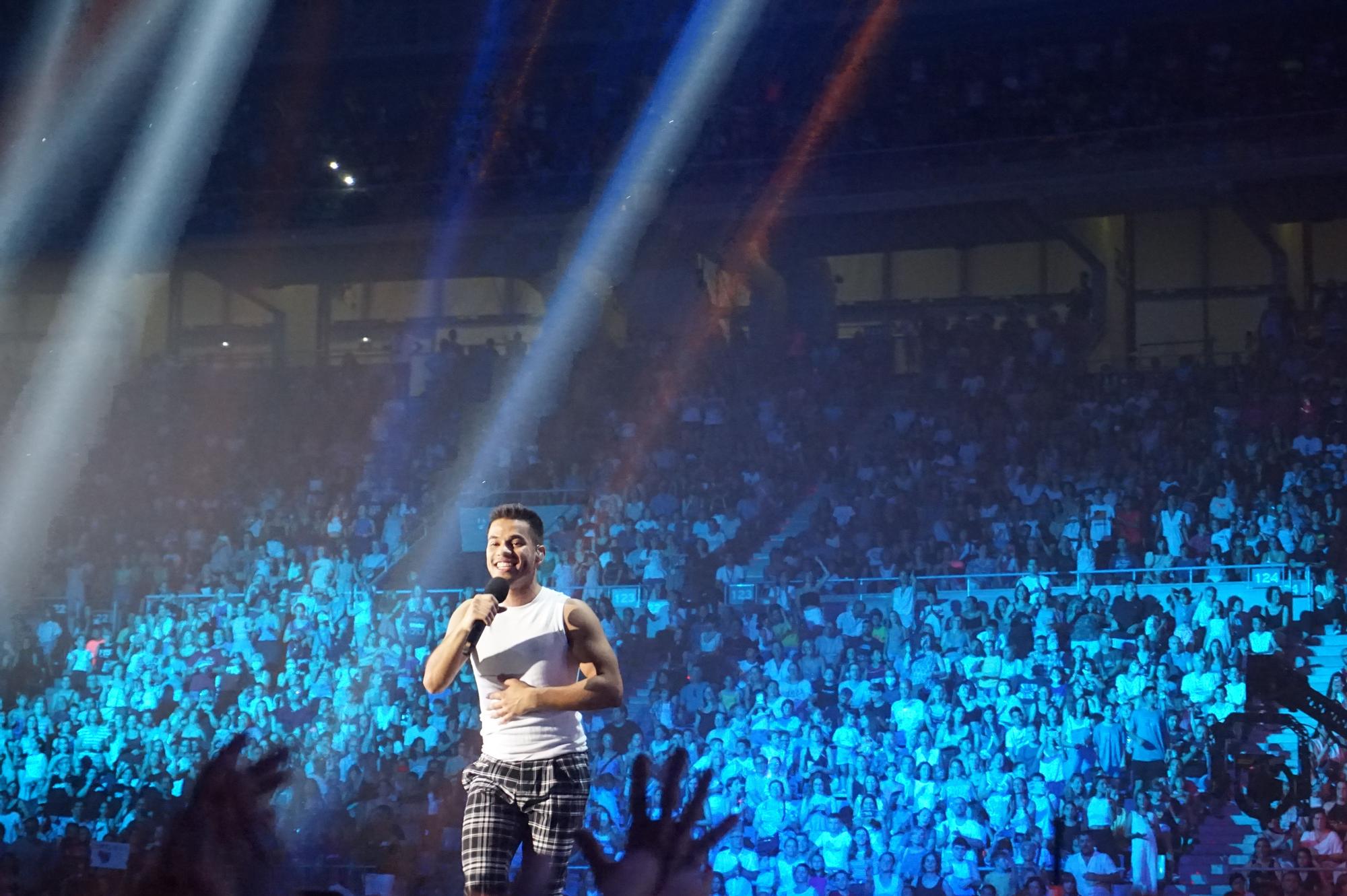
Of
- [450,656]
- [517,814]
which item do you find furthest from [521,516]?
[517,814]

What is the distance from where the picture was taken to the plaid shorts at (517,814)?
3.81 meters

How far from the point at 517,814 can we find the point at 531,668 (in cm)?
41

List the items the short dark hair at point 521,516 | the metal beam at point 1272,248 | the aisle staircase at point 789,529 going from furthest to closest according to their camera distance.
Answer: the metal beam at point 1272,248
the aisle staircase at point 789,529
the short dark hair at point 521,516

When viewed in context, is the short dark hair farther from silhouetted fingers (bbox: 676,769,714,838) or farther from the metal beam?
the metal beam

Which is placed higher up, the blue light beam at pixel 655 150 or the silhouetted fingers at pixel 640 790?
the blue light beam at pixel 655 150

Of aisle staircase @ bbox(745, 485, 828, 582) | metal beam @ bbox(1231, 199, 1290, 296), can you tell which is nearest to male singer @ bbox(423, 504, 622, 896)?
aisle staircase @ bbox(745, 485, 828, 582)

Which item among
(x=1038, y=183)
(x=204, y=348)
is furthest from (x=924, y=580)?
(x=204, y=348)

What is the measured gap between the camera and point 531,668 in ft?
12.7

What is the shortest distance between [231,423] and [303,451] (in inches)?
46.9

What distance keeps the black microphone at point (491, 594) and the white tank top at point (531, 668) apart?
0.38ft

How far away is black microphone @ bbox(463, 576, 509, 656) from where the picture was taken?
3.57 m

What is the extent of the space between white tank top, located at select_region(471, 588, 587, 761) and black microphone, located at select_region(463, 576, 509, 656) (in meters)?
0.12

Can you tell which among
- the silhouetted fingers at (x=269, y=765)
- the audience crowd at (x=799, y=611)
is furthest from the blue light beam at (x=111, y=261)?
the silhouetted fingers at (x=269, y=765)

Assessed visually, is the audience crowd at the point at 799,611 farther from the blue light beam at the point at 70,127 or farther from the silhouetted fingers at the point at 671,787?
the silhouetted fingers at the point at 671,787
